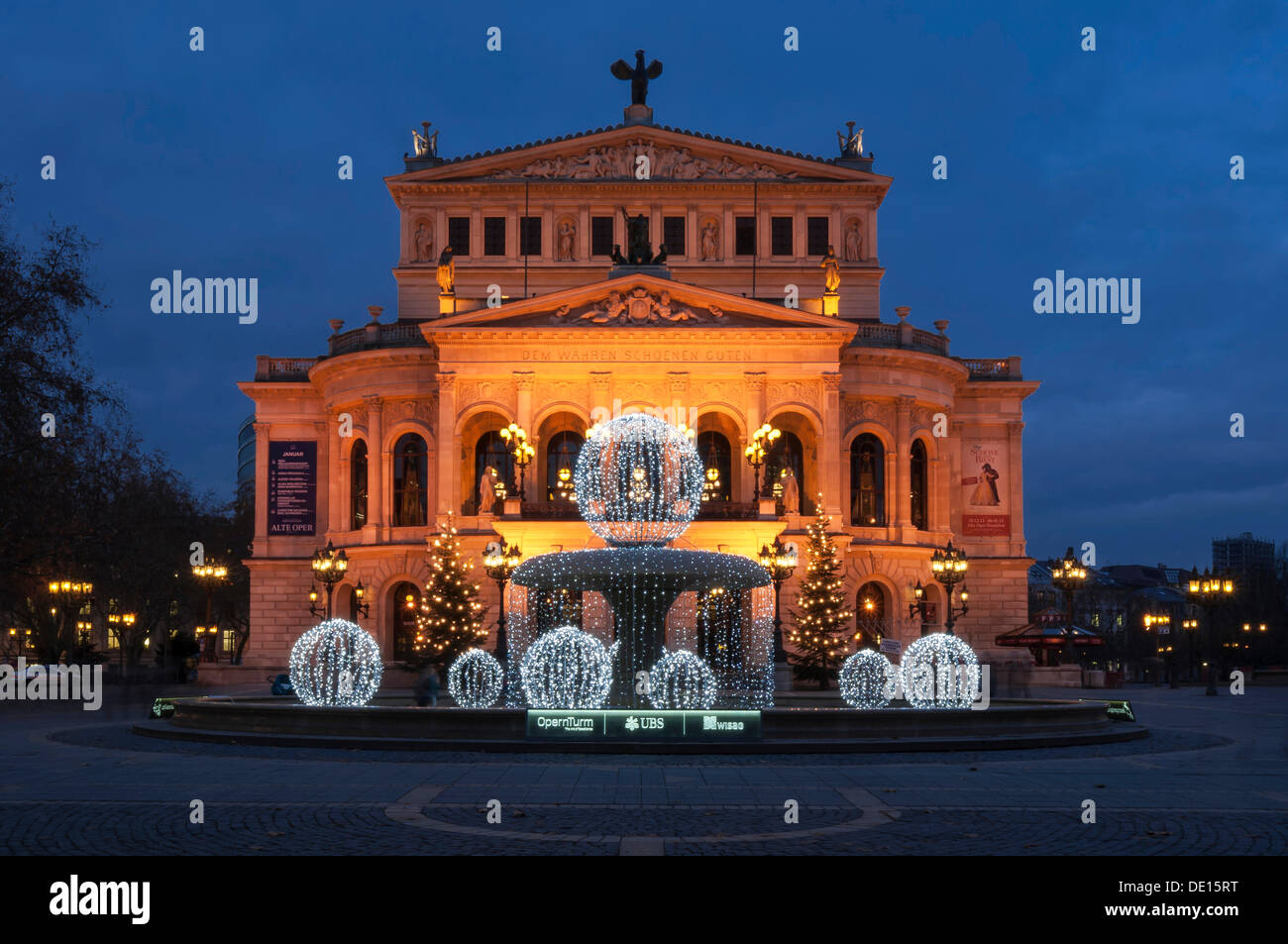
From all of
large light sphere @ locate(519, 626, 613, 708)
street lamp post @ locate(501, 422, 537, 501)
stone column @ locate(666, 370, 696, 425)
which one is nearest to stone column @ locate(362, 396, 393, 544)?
street lamp post @ locate(501, 422, 537, 501)

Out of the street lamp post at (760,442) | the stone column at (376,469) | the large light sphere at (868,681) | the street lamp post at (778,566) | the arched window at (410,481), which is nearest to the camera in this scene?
the large light sphere at (868,681)

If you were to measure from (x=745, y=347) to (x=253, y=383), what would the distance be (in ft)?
69.3

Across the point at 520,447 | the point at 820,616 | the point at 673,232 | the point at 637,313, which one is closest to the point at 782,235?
the point at 673,232

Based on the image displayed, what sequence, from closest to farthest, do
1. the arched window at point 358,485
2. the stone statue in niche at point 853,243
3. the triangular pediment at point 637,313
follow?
the triangular pediment at point 637,313
the arched window at point 358,485
the stone statue in niche at point 853,243

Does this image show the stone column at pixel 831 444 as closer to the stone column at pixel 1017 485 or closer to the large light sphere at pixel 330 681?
the stone column at pixel 1017 485

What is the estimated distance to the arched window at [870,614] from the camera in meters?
54.3

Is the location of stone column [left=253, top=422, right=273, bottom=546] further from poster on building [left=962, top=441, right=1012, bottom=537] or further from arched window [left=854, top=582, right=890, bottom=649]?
poster on building [left=962, top=441, right=1012, bottom=537]

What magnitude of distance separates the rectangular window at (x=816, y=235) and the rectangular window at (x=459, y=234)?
1445 cm

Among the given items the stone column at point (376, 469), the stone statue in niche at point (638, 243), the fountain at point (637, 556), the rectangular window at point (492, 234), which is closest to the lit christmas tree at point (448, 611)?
the stone column at point (376, 469)

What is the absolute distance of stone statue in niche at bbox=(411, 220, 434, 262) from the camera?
61.2 meters

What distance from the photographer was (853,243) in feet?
202

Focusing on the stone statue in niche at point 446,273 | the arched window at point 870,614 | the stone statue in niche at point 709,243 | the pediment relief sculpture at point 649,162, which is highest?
the pediment relief sculpture at point 649,162

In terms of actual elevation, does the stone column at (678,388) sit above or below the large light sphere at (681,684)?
above

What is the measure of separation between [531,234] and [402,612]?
16.8 metres
